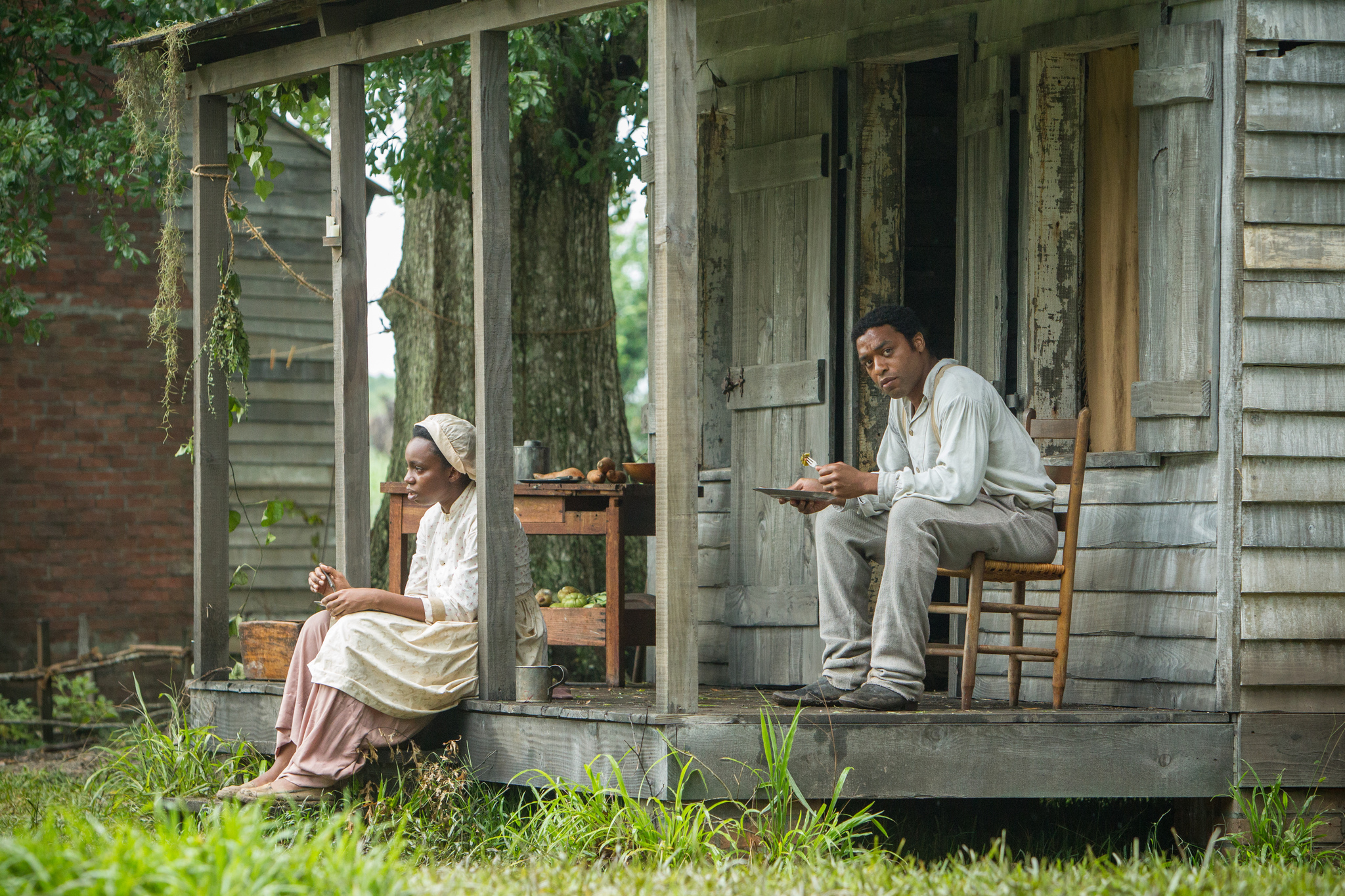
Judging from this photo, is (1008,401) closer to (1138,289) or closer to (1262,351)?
(1138,289)

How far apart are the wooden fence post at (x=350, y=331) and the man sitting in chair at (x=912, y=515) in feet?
5.60

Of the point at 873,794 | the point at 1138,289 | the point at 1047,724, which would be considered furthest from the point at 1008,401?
the point at 873,794

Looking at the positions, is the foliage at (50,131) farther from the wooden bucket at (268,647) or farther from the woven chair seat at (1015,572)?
the woven chair seat at (1015,572)

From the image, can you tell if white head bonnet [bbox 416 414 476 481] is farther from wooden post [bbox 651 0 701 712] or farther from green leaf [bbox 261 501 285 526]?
green leaf [bbox 261 501 285 526]

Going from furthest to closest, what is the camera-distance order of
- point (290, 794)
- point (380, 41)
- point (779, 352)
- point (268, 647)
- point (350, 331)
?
point (779, 352) < point (268, 647) < point (350, 331) < point (380, 41) < point (290, 794)

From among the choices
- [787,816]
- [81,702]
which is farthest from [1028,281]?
[81,702]

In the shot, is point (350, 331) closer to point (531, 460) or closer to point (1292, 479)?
point (531, 460)

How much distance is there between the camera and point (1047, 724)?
502cm

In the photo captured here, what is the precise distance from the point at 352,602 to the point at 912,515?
1.94 m

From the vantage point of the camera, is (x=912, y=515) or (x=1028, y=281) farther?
(x=1028, y=281)

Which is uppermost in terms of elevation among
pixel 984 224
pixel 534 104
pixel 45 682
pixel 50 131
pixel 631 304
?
pixel 631 304

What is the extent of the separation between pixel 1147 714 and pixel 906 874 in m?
1.47

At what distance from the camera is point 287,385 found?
11547mm

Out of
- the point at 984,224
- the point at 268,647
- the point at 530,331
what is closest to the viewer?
the point at 984,224
